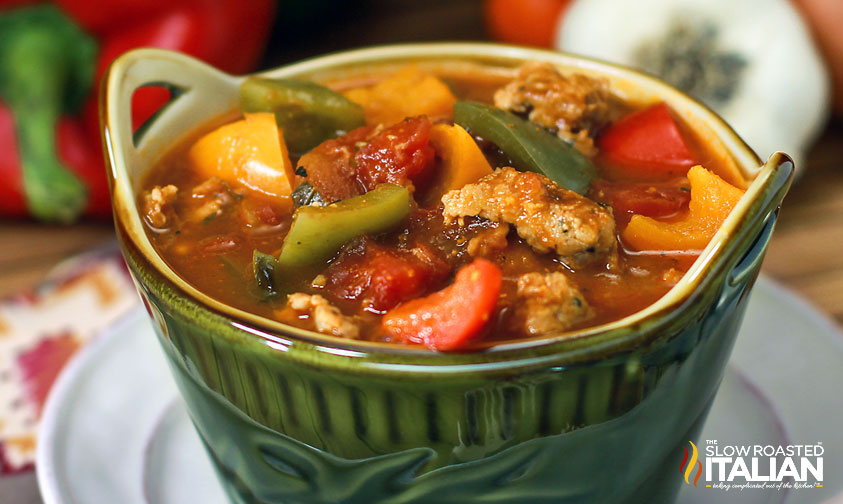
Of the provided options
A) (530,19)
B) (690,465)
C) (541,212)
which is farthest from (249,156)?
(530,19)

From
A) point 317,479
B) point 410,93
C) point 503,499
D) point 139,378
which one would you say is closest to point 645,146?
point 410,93

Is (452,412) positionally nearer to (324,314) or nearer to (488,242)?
(324,314)

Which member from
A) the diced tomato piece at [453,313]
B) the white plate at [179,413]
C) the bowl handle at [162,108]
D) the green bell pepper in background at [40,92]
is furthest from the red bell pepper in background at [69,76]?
the diced tomato piece at [453,313]

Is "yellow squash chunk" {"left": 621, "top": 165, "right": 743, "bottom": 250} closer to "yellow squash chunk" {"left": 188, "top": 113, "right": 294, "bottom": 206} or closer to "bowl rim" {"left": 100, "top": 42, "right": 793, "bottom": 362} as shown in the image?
"bowl rim" {"left": 100, "top": 42, "right": 793, "bottom": 362}

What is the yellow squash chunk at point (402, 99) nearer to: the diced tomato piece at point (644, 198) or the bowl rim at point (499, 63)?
the bowl rim at point (499, 63)

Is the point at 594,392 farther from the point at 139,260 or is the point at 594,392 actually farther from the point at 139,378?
the point at 139,378

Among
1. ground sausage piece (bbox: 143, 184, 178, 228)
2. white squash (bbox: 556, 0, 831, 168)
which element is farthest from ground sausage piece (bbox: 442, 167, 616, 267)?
white squash (bbox: 556, 0, 831, 168)

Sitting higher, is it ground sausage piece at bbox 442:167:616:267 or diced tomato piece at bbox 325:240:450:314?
ground sausage piece at bbox 442:167:616:267
